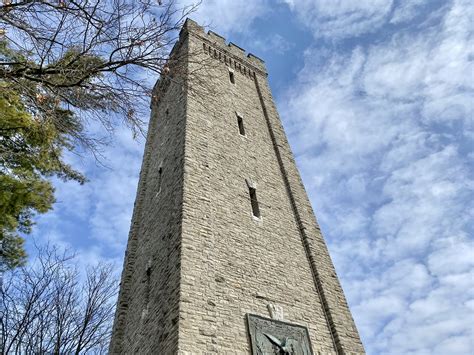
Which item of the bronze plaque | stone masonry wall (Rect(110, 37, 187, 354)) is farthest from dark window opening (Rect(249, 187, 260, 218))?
the bronze plaque

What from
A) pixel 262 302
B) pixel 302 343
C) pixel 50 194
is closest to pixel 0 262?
pixel 50 194

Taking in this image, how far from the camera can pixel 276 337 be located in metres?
7.59

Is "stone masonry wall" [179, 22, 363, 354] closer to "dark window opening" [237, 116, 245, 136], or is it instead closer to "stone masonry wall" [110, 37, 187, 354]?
"dark window opening" [237, 116, 245, 136]

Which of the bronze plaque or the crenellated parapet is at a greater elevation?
the crenellated parapet

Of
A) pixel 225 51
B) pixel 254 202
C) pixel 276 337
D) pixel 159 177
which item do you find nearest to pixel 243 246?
pixel 254 202

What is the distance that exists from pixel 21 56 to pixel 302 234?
25.6 ft

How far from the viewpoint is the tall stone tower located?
7.25 metres

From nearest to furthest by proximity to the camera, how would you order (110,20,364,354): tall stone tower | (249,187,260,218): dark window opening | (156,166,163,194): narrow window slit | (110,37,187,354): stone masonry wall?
(110,20,364,354): tall stone tower, (110,37,187,354): stone masonry wall, (249,187,260,218): dark window opening, (156,166,163,194): narrow window slit

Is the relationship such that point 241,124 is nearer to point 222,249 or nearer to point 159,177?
point 159,177

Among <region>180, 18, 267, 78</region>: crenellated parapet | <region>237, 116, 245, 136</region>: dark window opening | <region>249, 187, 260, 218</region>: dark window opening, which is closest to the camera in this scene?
<region>249, 187, 260, 218</region>: dark window opening

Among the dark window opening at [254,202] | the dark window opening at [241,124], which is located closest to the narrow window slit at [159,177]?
the dark window opening at [254,202]

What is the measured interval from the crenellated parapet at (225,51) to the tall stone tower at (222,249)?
370 cm

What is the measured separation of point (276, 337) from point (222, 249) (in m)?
2.16

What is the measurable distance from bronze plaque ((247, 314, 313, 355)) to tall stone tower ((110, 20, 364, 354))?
0.08ft
